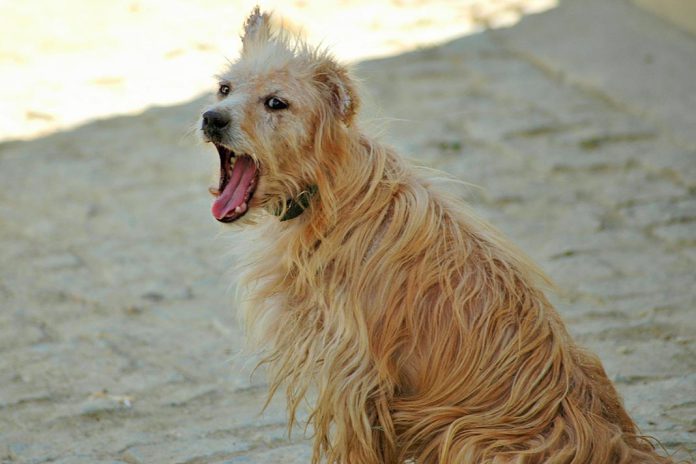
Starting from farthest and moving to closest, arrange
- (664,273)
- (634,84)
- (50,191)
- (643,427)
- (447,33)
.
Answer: (447,33) → (634,84) → (50,191) → (664,273) → (643,427)

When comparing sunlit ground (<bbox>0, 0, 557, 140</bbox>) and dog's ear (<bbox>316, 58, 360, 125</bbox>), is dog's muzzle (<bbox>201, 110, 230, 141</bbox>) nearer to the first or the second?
dog's ear (<bbox>316, 58, 360, 125</bbox>)

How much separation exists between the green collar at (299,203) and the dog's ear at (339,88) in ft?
0.90

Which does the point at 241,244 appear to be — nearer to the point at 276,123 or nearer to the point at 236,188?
the point at 236,188

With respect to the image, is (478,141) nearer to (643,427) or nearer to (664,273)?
(664,273)

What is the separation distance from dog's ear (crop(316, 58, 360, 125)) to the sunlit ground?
486 centimetres

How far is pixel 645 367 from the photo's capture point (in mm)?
4945

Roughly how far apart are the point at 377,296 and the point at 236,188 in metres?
0.65

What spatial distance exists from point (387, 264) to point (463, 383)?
1.59ft

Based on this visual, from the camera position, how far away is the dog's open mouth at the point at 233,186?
379 centimetres

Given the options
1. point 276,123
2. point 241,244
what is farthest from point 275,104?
point 241,244

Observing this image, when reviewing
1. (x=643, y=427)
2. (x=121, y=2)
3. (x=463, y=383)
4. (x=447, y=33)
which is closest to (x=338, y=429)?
(x=463, y=383)

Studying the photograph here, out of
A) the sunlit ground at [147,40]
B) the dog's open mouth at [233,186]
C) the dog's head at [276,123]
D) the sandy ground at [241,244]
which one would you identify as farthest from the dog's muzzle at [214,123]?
the sunlit ground at [147,40]

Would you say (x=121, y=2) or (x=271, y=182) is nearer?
(x=271, y=182)

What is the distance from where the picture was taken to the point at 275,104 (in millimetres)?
3738
